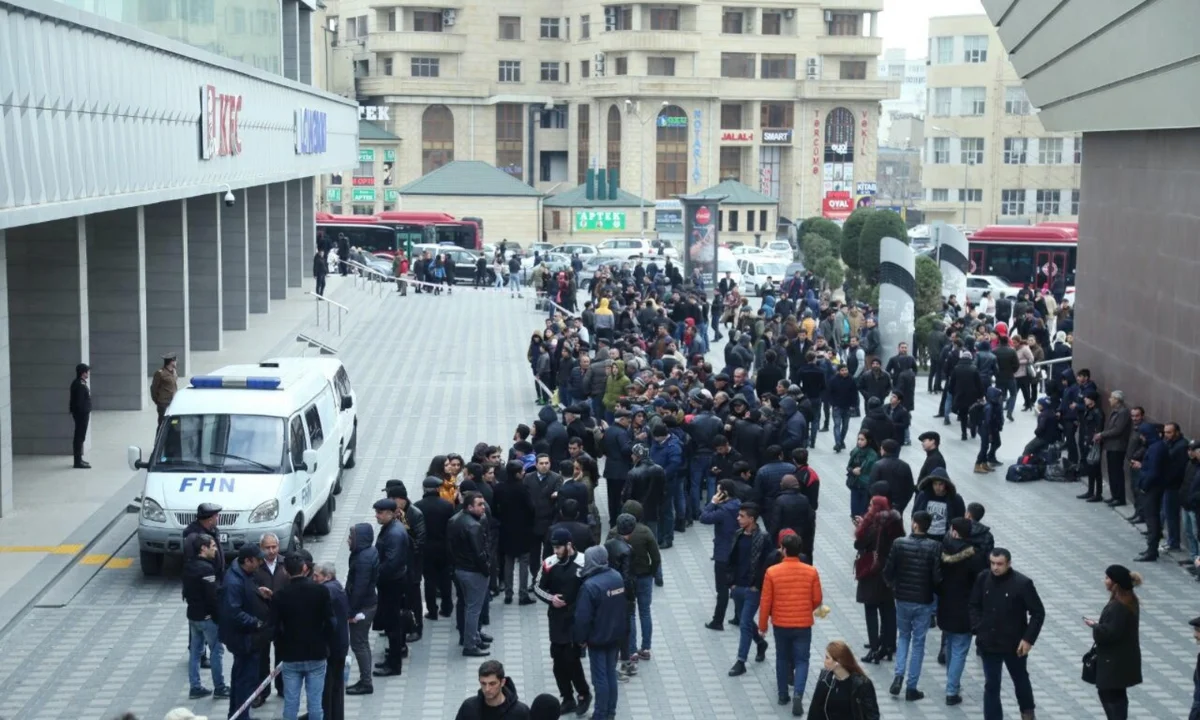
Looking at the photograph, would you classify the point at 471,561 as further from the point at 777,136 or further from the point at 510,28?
the point at 510,28

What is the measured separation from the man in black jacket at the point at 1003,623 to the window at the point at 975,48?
82.1 m

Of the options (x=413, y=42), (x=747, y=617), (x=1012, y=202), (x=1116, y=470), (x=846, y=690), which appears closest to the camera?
(x=846, y=690)

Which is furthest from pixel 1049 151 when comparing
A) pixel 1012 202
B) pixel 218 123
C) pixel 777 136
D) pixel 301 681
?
pixel 301 681

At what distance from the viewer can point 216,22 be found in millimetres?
30672

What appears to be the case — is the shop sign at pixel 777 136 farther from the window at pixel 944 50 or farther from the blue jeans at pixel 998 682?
the blue jeans at pixel 998 682

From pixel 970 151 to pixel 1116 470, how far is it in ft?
244

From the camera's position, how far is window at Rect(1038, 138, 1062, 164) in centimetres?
8962

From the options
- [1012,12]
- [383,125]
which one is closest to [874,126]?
[383,125]

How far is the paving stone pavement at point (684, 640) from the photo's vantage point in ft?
42.2

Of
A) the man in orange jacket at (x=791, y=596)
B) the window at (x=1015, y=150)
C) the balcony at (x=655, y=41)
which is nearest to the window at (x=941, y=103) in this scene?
the window at (x=1015, y=150)

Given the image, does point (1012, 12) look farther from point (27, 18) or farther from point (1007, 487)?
point (27, 18)

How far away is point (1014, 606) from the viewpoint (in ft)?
38.3

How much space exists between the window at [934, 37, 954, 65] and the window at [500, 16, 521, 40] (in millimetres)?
23631

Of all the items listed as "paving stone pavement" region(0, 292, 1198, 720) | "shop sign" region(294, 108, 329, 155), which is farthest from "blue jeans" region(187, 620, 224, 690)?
"shop sign" region(294, 108, 329, 155)
